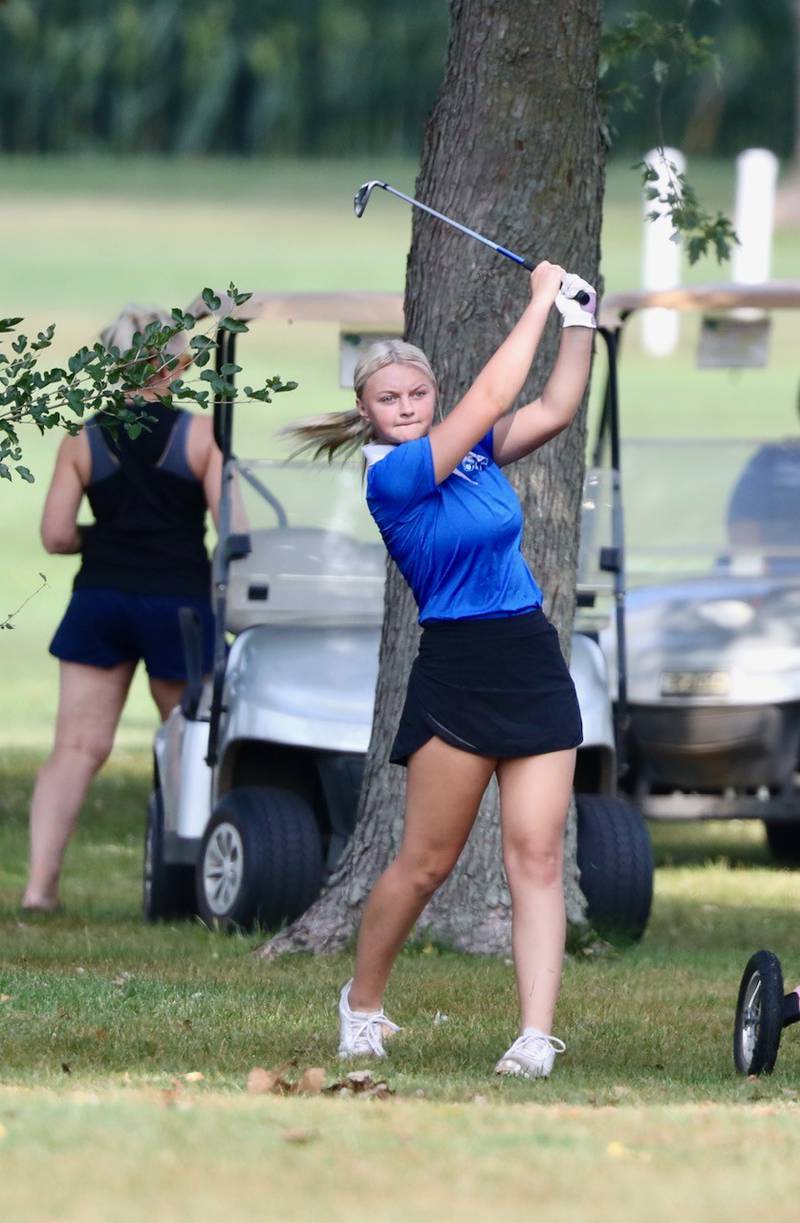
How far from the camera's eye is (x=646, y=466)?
1034cm

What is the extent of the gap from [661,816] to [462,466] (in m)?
4.71

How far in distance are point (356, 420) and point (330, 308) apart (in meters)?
2.97

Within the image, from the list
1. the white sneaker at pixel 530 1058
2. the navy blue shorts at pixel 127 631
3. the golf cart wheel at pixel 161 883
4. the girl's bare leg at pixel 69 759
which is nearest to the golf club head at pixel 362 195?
the white sneaker at pixel 530 1058

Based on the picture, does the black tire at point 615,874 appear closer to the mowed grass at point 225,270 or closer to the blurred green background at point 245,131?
the mowed grass at point 225,270

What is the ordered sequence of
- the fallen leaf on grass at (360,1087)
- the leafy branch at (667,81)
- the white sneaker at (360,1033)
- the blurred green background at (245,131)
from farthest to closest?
the blurred green background at (245,131) → the leafy branch at (667,81) → the white sneaker at (360,1033) → the fallen leaf on grass at (360,1087)

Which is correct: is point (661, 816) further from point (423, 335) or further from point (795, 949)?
point (423, 335)

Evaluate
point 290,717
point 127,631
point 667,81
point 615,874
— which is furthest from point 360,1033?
point 667,81

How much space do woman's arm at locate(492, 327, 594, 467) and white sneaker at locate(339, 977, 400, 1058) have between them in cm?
120

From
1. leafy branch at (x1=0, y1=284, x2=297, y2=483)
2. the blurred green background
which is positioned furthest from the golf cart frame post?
the blurred green background

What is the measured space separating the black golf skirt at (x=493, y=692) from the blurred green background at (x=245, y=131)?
47469 mm

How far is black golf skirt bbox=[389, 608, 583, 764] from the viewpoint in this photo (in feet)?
16.6

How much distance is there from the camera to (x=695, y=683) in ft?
31.2

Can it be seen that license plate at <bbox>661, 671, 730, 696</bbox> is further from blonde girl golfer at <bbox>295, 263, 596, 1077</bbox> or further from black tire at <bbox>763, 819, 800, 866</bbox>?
blonde girl golfer at <bbox>295, 263, 596, 1077</bbox>

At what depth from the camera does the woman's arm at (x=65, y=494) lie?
7.82 meters
